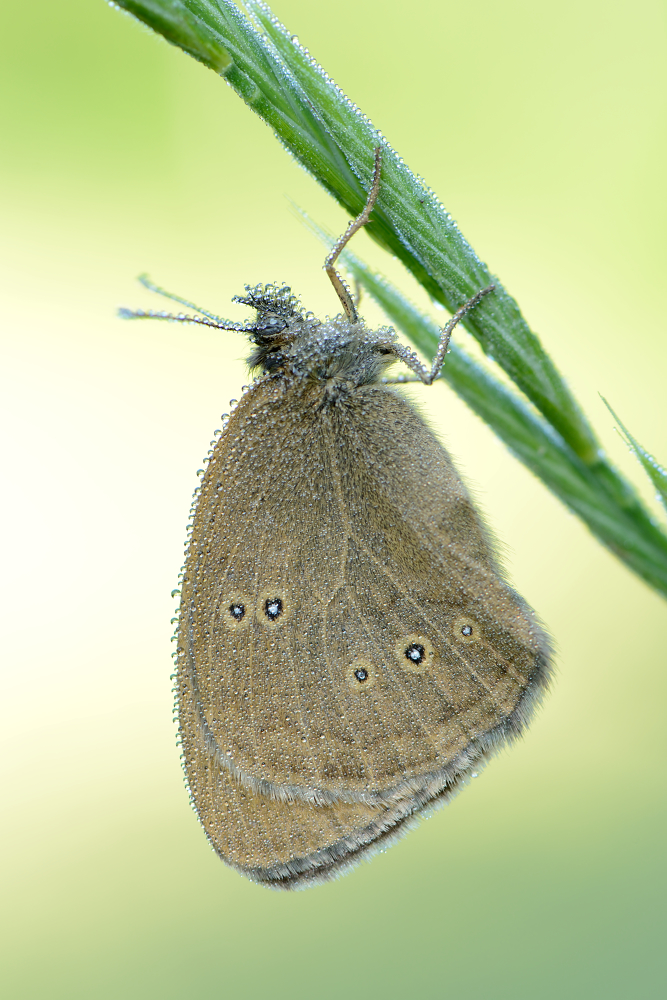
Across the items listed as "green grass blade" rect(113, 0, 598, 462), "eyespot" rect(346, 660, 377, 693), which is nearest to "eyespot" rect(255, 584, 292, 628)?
"eyespot" rect(346, 660, 377, 693)

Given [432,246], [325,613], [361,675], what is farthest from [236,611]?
[432,246]

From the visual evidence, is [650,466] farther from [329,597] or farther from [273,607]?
[273,607]

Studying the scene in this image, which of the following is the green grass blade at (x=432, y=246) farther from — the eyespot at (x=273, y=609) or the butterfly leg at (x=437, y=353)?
the eyespot at (x=273, y=609)

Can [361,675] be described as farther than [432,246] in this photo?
Yes

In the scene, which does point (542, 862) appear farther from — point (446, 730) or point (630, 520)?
point (630, 520)

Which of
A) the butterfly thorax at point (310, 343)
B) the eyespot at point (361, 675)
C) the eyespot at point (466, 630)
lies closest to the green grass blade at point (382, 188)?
the butterfly thorax at point (310, 343)

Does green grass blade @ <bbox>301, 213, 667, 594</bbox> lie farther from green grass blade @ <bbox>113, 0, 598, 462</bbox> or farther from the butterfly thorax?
the butterfly thorax

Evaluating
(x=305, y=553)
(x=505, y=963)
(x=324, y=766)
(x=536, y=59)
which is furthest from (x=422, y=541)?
(x=536, y=59)
